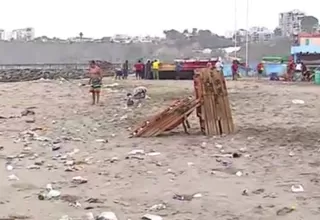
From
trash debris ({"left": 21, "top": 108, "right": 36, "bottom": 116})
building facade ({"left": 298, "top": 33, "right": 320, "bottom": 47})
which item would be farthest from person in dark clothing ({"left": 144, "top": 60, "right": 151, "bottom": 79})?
trash debris ({"left": 21, "top": 108, "right": 36, "bottom": 116})

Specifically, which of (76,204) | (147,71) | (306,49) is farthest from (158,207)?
(306,49)

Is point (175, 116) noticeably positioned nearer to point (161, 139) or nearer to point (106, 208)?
point (161, 139)

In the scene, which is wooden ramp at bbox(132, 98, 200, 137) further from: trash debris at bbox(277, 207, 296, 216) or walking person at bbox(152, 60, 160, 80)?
walking person at bbox(152, 60, 160, 80)

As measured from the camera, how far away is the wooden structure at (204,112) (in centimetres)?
1324

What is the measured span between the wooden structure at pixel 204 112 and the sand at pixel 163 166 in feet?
0.86

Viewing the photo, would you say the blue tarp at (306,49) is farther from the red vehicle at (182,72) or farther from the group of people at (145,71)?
the group of people at (145,71)

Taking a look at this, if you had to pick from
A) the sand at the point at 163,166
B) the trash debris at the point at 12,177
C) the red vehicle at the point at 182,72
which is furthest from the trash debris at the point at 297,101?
the red vehicle at the point at 182,72

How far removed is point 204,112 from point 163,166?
340 cm

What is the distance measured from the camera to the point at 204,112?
1335 cm

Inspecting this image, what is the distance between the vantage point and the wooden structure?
13242 millimetres

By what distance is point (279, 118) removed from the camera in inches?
615

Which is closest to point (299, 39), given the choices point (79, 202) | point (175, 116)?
point (175, 116)

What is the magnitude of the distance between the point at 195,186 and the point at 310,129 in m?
5.59

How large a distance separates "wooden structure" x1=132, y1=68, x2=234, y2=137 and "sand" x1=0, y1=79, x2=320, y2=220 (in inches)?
10.3
